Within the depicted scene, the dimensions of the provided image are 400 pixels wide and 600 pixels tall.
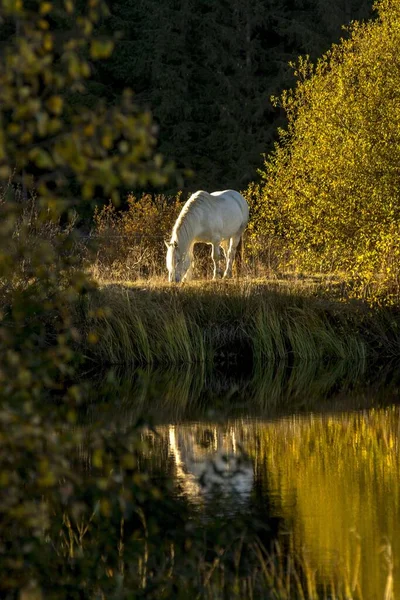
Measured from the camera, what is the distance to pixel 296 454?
1191cm

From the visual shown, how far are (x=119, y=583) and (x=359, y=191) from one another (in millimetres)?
13937

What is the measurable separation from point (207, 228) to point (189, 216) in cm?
61

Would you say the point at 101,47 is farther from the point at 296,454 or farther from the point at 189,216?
the point at 189,216

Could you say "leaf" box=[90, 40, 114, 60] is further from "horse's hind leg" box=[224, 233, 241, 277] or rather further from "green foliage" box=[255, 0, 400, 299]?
"horse's hind leg" box=[224, 233, 241, 277]

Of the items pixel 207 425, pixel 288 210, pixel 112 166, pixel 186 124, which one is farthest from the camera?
pixel 186 124

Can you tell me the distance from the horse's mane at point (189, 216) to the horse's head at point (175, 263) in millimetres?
181

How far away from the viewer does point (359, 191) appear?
59.5 ft

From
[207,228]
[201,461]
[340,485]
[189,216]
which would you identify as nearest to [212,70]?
[207,228]

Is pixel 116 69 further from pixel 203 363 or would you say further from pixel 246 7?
pixel 203 363

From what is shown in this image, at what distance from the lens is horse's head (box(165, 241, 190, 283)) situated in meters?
19.4

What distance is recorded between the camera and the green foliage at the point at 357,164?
17938 mm

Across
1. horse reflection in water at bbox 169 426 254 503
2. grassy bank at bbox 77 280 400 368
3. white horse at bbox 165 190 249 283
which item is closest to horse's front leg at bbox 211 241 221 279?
white horse at bbox 165 190 249 283

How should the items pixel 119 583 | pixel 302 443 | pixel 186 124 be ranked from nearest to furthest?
pixel 119 583, pixel 302 443, pixel 186 124

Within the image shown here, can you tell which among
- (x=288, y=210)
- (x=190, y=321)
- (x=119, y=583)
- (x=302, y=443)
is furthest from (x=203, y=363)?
(x=119, y=583)
